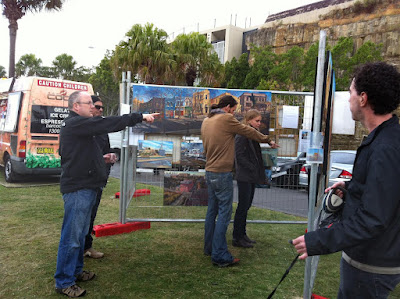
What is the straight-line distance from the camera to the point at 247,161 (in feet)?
15.7

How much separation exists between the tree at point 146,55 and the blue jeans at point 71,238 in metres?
18.5

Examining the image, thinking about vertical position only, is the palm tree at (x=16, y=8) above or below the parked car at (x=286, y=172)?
above

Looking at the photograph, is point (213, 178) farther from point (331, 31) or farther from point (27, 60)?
point (27, 60)

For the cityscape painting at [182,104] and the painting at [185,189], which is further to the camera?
the painting at [185,189]

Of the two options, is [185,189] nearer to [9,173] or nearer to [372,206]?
[372,206]

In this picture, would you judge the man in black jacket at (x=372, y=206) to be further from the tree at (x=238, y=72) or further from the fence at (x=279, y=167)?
the tree at (x=238, y=72)

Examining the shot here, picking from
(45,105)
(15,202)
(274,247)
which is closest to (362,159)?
(274,247)

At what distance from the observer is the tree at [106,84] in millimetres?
32812

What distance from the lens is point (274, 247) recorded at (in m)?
5.02

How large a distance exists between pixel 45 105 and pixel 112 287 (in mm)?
7139

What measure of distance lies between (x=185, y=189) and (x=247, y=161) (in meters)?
1.14

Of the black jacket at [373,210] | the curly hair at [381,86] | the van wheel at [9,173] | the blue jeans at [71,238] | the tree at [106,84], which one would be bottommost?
the van wheel at [9,173]

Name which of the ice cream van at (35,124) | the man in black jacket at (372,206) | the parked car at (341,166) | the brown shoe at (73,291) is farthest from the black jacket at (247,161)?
the ice cream van at (35,124)

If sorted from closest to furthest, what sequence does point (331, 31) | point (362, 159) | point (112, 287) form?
point (362, 159) < point (112, 287) < point (331, 31)
